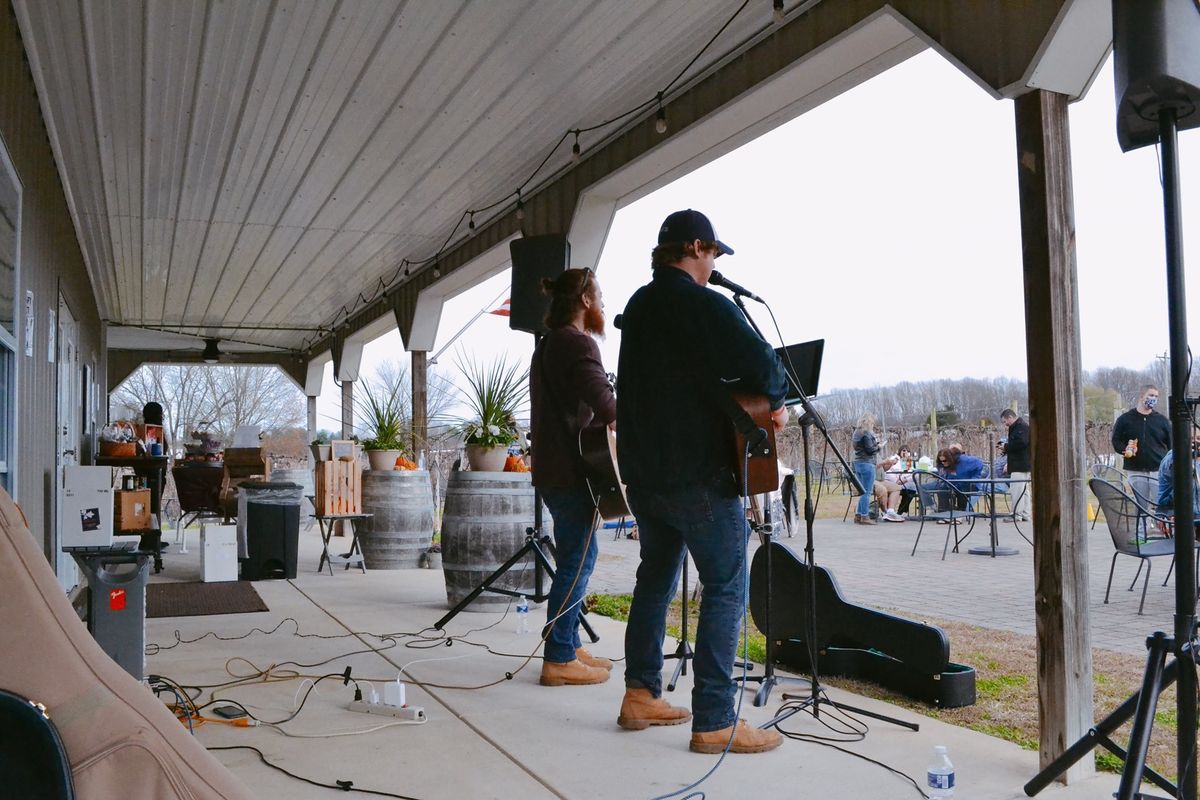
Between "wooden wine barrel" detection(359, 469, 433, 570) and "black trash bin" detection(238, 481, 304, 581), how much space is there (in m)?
0.55

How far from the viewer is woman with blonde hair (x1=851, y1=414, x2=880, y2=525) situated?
1153cm

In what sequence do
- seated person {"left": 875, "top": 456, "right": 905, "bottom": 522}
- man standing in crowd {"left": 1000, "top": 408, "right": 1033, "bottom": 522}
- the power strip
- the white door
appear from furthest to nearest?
seated person {"left": 875, "top": 456, "right": 905, "bottom": 522}, man standing in crowd {"left": 1000, "top": 408, "right": 1033, "bottom": 522}, the white door, the power strip

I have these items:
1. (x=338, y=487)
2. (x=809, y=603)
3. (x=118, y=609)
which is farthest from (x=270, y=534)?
(x=809, y=603)

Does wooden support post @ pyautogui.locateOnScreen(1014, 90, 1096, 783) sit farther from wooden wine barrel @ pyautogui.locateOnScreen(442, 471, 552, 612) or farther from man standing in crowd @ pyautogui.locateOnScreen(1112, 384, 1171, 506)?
man standing in crowd @ pyautogui.locateOnScreen(1112, 384, 1171, 506)

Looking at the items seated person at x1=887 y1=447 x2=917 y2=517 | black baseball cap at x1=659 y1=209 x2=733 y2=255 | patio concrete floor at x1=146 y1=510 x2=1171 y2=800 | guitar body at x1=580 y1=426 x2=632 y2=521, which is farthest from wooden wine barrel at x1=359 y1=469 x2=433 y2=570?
seated person at x1=887 y1=447 x2=917 y2=517

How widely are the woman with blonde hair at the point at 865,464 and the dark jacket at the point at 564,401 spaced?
8.35 metres

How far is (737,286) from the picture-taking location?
2971 millimetres

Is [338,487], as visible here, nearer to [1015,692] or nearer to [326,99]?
[326,99]

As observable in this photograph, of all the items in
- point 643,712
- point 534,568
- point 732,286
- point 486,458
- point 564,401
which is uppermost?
point 732,286

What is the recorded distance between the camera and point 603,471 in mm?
3428

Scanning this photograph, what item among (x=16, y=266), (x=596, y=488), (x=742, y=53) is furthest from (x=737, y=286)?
(x=16, y=266)

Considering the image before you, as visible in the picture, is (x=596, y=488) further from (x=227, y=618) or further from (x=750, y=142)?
(x=227, y=618)

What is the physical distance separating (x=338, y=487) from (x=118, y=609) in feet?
13.4

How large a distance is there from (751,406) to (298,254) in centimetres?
742
